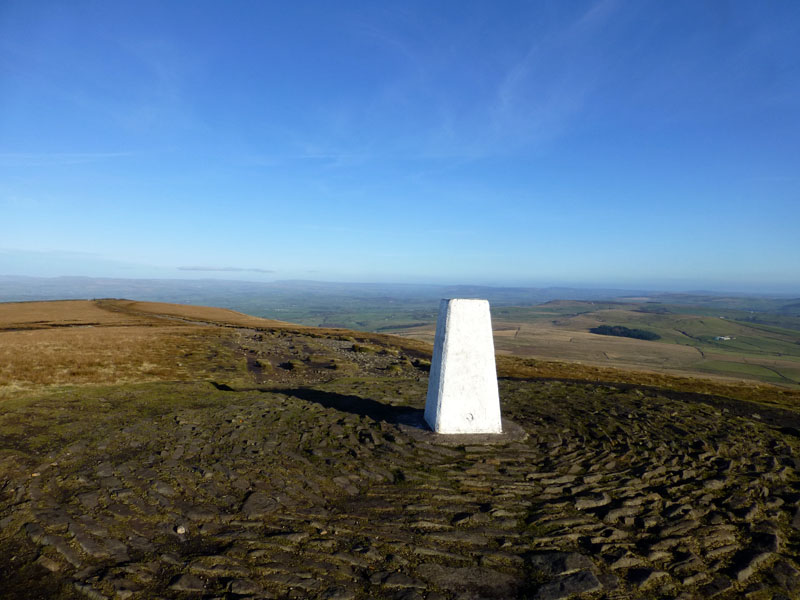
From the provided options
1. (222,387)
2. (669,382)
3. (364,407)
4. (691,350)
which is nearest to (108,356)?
(222,387)

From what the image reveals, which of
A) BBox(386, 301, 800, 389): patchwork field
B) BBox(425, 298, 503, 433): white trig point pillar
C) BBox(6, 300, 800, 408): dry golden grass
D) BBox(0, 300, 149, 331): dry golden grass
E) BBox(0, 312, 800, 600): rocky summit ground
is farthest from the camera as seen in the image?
BBox(386, 301, 800, 389): patchwork field

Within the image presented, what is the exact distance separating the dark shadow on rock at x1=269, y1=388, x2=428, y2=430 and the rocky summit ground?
0.24 m

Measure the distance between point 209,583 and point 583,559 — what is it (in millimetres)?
5777

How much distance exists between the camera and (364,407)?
15.3 meters

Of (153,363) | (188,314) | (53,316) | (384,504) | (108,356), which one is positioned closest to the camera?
(384,504)

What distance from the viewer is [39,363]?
20.7 metres

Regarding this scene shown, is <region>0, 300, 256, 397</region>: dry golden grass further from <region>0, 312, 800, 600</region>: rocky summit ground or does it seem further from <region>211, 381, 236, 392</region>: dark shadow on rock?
<region>0, 312, 800, 600</region>: rocky summit ground

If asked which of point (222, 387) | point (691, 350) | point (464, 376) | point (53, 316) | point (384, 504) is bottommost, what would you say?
point (691, 350)

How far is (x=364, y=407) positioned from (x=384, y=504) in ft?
24.1

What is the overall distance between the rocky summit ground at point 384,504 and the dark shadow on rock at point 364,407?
240 mm

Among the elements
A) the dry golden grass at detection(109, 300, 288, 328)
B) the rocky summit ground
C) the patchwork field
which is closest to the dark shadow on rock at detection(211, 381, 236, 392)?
the rocky summit ground

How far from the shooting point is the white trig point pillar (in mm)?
11867

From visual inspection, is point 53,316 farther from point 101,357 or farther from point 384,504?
point 384,504

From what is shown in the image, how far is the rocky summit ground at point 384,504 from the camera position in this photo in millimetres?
5816
